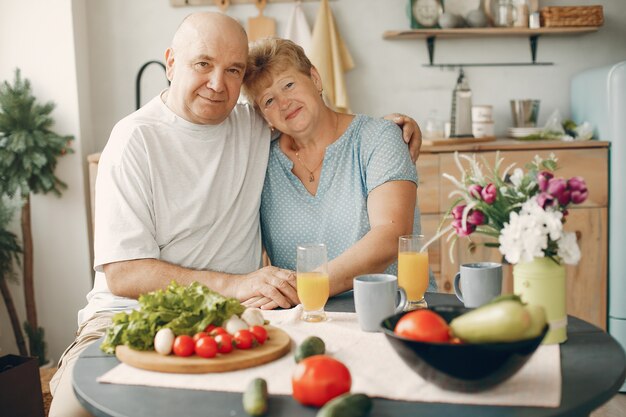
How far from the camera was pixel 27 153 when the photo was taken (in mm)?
3348

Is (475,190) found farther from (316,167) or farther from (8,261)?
(8,261)

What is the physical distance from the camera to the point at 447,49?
12.9ft

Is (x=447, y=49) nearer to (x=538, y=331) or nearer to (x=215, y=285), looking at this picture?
(x=215, y=285)

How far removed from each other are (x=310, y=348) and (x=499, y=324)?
37cm

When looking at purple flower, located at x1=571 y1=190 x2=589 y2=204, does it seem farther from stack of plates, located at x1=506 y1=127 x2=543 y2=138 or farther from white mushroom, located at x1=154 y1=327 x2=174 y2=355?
stack of plates, located at x1=506 y1=127 x2=543 y2=138

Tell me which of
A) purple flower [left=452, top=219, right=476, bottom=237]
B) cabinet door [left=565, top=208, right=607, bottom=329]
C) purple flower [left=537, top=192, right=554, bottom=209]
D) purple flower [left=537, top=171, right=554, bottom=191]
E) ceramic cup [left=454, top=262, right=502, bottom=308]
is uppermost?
purple flower [left=537, top=171, right=554, bottom=191]

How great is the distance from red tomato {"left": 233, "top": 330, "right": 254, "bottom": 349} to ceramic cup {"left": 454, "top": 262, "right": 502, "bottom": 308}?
51cm

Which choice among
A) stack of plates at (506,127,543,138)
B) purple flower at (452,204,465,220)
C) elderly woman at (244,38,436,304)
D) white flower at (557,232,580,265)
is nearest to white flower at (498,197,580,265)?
white flower at (557,232,580,265)

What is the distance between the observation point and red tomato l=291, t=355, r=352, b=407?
3.76 feet

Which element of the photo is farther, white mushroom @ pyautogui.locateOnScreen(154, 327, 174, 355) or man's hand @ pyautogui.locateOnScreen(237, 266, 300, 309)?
man's hand @ pyautogui.locateOnScreen(237, 266, 300, 309)

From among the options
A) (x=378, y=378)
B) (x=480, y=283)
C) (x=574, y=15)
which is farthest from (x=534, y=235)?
(x=574, y=15)

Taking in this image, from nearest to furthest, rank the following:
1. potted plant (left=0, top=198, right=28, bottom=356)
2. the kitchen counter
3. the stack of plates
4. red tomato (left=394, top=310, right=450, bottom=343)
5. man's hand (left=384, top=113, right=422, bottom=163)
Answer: red tomato (left=394, top=310, right=450, bottom=343)
man's hand (left=384, top=113, right=422, bottom=163)
potted plant (left=0, top=198, right=28, bottom=356)
the kitchen counter
the stack of plates

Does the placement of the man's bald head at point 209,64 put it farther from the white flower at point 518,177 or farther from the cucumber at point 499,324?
the cucumber at point 499,324

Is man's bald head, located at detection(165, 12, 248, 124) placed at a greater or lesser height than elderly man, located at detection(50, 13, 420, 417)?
greater
